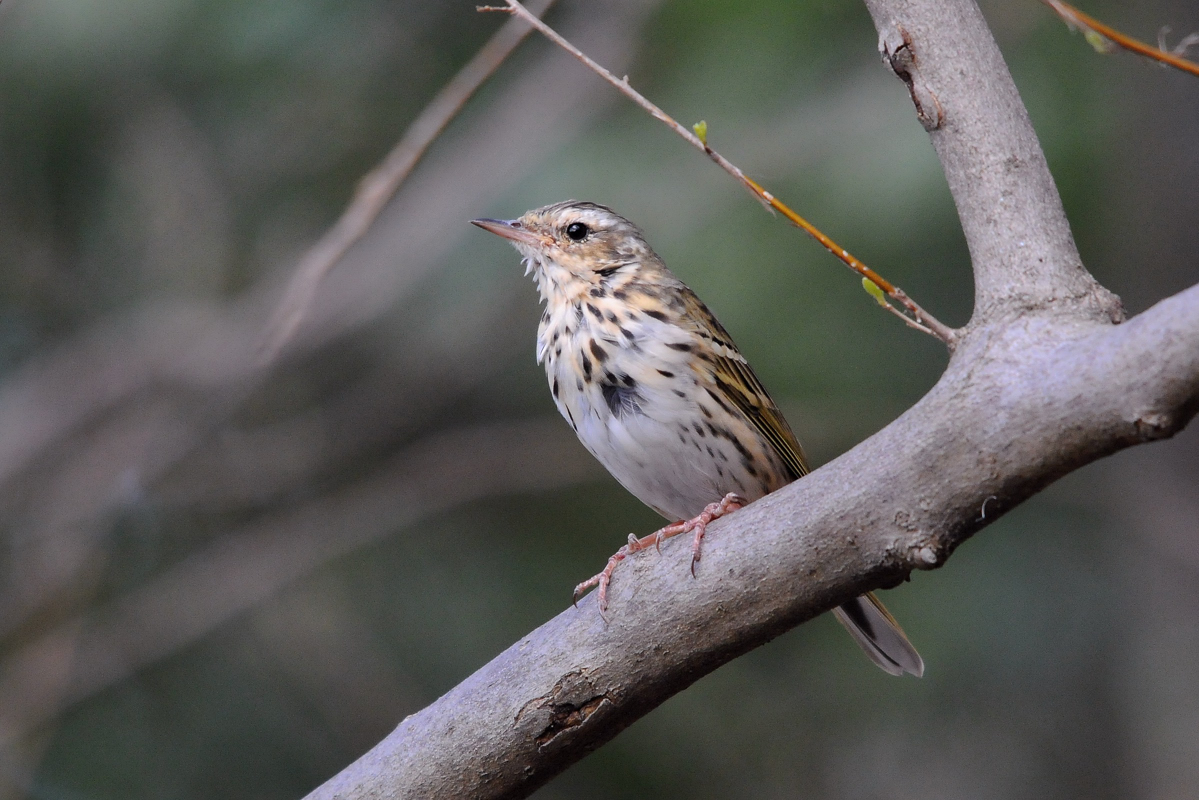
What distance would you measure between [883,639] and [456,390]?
320 cm

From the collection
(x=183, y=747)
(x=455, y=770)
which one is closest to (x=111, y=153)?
(x=183, y=747)

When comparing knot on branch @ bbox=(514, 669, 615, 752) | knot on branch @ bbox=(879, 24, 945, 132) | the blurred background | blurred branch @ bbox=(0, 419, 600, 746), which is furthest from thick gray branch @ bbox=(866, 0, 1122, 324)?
blurred branch @ bbox=(0, 419, 600, 746)

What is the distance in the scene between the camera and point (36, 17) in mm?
5656

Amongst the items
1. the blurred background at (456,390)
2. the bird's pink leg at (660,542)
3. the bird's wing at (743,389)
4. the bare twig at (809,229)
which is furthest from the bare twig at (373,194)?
the blurred background at (456,390)

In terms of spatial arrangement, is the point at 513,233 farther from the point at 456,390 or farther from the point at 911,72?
the point at 456,390

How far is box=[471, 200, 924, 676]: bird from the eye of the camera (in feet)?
12.5

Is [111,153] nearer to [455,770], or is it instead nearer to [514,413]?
[514,413]

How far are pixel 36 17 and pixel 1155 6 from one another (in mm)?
5431

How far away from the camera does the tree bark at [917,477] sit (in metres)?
2.12

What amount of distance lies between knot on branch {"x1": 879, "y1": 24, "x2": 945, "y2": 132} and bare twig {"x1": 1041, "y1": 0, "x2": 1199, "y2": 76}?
28cm

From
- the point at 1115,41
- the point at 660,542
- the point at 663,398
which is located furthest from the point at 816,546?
the point at 663,398

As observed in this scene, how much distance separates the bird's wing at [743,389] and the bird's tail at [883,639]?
511 millimetres

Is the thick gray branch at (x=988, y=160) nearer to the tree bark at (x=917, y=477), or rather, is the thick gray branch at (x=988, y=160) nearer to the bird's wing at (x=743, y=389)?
the tree bark at (x=917, y=477)

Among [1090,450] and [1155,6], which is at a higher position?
[1155,6]
